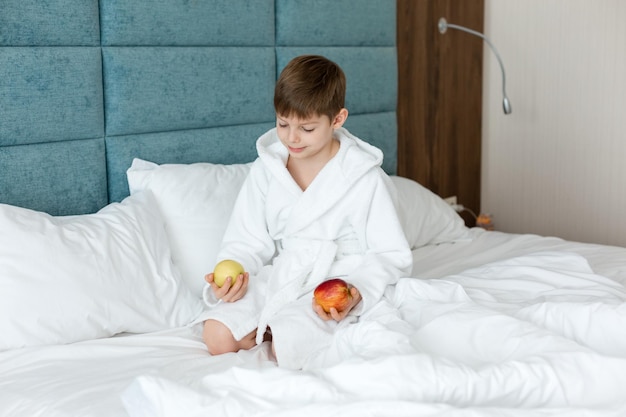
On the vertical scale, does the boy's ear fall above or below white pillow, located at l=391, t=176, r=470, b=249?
above

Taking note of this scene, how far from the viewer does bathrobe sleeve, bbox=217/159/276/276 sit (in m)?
2.27

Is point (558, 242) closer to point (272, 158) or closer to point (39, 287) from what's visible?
point (272, 158)

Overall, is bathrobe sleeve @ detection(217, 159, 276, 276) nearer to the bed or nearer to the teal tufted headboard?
the bed

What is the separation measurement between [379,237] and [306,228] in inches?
7.7

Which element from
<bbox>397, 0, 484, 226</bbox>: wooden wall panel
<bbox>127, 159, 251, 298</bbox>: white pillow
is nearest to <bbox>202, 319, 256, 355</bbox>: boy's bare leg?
<bbox>127, 159, 251, 298</bbox>: white pillow

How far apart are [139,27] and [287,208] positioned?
70 cm

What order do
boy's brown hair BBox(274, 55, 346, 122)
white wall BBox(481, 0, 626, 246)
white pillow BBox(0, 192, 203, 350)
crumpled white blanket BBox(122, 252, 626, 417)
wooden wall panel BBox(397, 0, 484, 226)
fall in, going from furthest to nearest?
1. white wall BBox(481, 0, 626, 246)
2. wooden wall panel BBox(397, 0, 484, 226)
3. boy's brown hair BBox(274, 55, 346, 122)
4. white pillow BBox(0, 192, 203, 350)
5. crumpled white blanket BBox(122, 252, 626, 417)

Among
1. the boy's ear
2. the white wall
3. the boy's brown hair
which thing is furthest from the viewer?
the white wall

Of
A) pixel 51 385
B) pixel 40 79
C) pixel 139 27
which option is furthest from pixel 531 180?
pixel 51 385

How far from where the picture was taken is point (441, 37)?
12.1 ft

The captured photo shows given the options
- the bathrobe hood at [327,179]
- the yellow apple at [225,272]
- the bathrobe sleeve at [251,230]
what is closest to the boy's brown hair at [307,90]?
the bathrobe hood at [327,179]

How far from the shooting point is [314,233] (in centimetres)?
224

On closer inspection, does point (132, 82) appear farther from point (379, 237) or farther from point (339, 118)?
point (379, 237)

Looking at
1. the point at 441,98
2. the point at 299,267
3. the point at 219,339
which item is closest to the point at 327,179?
the point at 299,267
